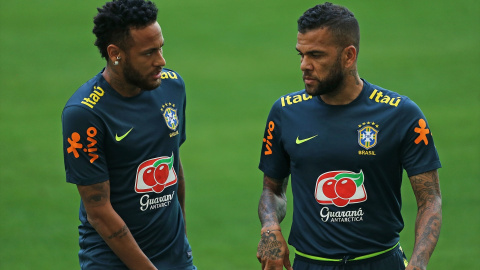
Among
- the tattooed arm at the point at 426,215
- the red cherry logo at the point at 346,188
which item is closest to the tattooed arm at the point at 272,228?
the red cherry logo at the point at 346,188

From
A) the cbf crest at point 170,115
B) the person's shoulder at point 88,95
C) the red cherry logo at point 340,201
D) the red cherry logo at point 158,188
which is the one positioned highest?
the person's shoulder at point 88,95

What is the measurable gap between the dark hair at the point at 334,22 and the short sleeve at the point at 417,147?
0.57 meters

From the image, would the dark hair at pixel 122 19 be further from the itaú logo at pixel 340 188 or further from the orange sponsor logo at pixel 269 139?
the itaú logo at pixel 340 188

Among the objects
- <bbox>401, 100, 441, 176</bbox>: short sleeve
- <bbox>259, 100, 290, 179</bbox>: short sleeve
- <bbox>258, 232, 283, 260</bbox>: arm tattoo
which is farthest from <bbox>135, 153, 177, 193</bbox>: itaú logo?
<bbox>401, 100, 441, 176</bbox>: short sleeve

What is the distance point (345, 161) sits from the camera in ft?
17.1

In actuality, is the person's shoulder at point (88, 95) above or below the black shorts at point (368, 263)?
above

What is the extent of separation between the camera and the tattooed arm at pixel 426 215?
16.5ft

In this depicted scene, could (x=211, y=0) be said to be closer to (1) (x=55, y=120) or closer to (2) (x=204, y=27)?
(2) (x=204, y=27)

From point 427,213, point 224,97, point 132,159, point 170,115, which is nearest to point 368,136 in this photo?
point 427,213

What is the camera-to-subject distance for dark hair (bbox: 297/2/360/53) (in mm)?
5203

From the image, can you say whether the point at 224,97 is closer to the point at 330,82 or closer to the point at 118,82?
the point at 118,82

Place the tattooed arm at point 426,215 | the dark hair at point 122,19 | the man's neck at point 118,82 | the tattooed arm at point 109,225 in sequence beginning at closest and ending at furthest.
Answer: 1. the tattooed arm at point 426,215
2. the tattooed arm at point 109,225
3. the dark hair at point 122,19
4. the man's neck at point 118,82

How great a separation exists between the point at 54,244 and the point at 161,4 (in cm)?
1133

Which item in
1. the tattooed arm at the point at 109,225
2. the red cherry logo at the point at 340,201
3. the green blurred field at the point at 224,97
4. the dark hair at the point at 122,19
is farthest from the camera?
the green blurred field at the point at 224,97
